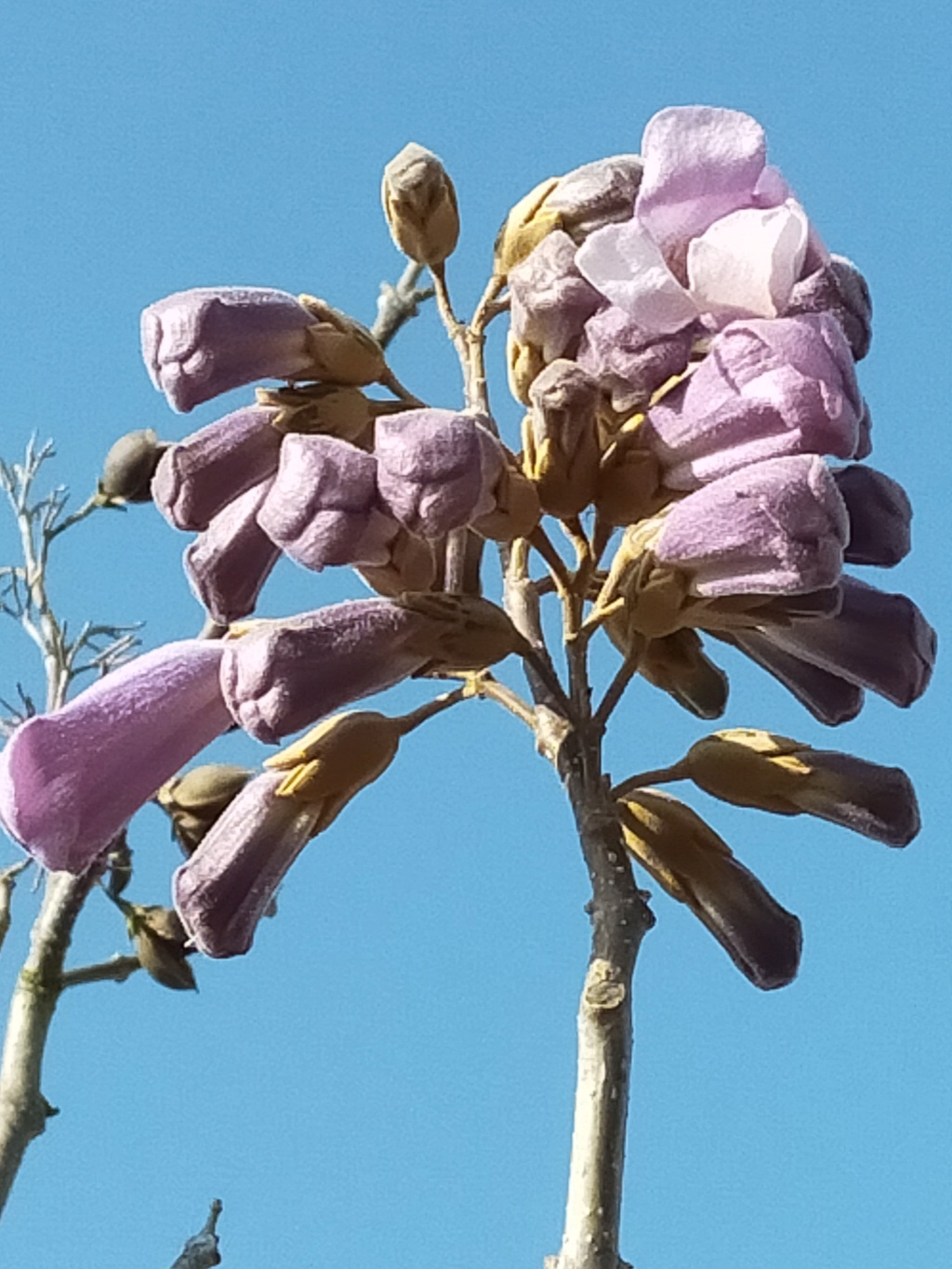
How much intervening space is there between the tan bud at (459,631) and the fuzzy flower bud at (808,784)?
242 mm

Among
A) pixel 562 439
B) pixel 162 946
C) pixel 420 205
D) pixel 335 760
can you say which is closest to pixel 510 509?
pixel 562 439

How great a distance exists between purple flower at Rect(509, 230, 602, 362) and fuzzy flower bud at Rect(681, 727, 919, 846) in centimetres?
44

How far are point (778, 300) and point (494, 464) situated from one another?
34cm

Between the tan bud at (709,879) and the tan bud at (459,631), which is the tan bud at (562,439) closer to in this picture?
the tan bud at (459,631)

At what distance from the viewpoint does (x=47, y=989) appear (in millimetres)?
2764

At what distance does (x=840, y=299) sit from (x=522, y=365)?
0.34m

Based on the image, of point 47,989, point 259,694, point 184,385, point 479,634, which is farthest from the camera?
point 47,989

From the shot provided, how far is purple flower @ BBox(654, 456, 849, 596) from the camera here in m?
1.55

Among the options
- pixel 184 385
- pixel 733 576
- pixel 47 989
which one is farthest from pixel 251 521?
pixel 47 989

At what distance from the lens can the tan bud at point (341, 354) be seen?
1.95 m

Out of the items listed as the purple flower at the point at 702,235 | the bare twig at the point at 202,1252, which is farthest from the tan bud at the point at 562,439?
the bare twig at the point at 202,1252

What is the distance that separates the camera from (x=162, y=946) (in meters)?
2.86

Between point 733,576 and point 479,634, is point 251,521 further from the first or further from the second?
point 733,576

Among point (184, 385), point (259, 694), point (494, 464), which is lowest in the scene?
point (259, 694)
